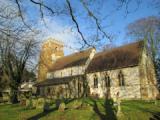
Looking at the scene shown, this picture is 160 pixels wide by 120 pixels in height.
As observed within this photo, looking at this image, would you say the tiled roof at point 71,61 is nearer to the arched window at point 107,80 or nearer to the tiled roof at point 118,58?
the tiled roof at point 118,58

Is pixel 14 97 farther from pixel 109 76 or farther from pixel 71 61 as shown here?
pixel 71 61

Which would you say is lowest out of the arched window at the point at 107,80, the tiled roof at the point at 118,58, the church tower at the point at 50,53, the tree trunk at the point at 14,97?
the tree trunk at the point at 14,97

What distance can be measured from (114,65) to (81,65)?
28.4 ft

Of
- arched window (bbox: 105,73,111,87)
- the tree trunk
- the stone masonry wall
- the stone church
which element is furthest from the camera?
arched window (bbox: 105,73,111,87)

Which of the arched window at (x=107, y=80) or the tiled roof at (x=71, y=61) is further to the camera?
the tiled roof at (x=71, y=61)

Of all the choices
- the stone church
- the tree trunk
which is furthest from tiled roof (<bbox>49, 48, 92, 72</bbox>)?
the tree trunk

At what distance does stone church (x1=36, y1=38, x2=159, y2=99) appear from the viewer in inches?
1280

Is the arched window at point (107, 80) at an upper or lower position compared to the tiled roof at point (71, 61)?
lower

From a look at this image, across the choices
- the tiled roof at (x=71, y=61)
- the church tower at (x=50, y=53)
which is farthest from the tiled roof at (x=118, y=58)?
the church tower at (x=50, y=53)

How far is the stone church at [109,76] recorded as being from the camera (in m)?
32.5

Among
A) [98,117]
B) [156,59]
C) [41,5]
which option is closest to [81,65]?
[156,59]

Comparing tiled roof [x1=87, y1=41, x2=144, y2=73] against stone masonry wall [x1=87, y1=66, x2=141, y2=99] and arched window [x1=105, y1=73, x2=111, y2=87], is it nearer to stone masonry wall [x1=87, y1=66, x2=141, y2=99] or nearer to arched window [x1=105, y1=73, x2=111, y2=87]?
stone masonry wall [x1=87, y1=66, x2=141, y2=99]

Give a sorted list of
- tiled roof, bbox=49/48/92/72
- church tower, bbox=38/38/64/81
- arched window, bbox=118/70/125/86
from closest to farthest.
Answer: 1. arched window, bbox=118/70/125/86
2. tiled roof, bbox=49/48/92/72
3. church tower, bbox=38/38/64/81

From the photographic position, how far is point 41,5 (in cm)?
712
